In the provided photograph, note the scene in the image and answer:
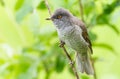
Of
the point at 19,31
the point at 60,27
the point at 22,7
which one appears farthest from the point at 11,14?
the point at 60,27

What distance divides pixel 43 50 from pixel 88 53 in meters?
0.53

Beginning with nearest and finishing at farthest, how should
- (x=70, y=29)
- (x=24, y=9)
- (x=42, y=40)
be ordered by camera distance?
A: (x=70, y=29) < (x=24, y=9) < (x=42, y=40)

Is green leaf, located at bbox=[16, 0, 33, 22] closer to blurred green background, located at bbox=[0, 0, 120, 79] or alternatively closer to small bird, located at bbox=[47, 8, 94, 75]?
blurred green background, located at bbox=[0, 0, 120, 79]

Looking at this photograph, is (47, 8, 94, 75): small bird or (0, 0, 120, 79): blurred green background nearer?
(47, 8, 94, 75): small bird

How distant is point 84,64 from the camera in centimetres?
319

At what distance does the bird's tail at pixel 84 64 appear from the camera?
3.16 metres

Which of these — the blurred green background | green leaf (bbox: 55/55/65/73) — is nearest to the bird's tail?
the blurred green background

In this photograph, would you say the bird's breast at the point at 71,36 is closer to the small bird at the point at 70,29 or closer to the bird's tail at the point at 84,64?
the small bird at the point at 70,29

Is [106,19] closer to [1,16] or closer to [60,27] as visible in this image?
[60,27]

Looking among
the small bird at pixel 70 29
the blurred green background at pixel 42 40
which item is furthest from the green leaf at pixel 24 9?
the small bird at pixel 70 29

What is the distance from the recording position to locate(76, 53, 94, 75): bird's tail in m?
3.16

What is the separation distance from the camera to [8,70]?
11.7 feet

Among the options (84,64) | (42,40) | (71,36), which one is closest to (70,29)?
(71,36)

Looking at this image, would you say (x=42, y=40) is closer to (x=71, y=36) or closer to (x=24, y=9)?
(x=24, y=9)
